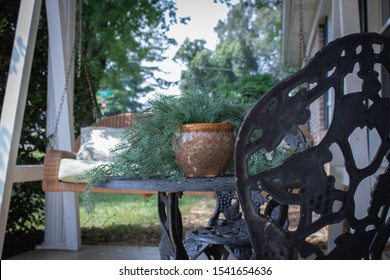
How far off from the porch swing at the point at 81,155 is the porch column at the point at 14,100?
40 centimetres

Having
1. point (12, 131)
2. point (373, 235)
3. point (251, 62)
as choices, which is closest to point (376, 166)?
point (373, 235)

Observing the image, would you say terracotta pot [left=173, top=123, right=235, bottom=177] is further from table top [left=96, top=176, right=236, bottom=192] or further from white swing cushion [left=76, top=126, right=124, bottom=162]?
white swing cushion [left=76, top=126, right=124, bottom=162]

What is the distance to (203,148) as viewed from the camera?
169cm

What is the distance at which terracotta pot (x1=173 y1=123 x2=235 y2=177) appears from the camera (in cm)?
169

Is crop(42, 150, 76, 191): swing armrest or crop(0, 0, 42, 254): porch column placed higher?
crop(0, 0, 42, 254): porch column

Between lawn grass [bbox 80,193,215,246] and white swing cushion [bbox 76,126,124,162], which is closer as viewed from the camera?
white swing cushion [bbox 76,126,124,162]

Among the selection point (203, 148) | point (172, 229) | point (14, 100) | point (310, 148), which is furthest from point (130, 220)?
point (310, 148)

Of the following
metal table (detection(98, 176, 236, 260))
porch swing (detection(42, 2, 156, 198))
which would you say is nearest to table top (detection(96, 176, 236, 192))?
metal table (detection(98, 176, 236, 260))

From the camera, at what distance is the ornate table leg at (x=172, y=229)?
1983mm

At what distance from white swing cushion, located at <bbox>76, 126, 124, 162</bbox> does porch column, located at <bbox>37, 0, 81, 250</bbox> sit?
0.14 m

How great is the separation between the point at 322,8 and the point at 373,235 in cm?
615

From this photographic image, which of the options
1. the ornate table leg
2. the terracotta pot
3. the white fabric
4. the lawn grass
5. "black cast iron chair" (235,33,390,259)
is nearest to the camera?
"black cast iron chair" (235,33,390,259)

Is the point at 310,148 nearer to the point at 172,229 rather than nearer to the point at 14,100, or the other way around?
the point at 172,229
